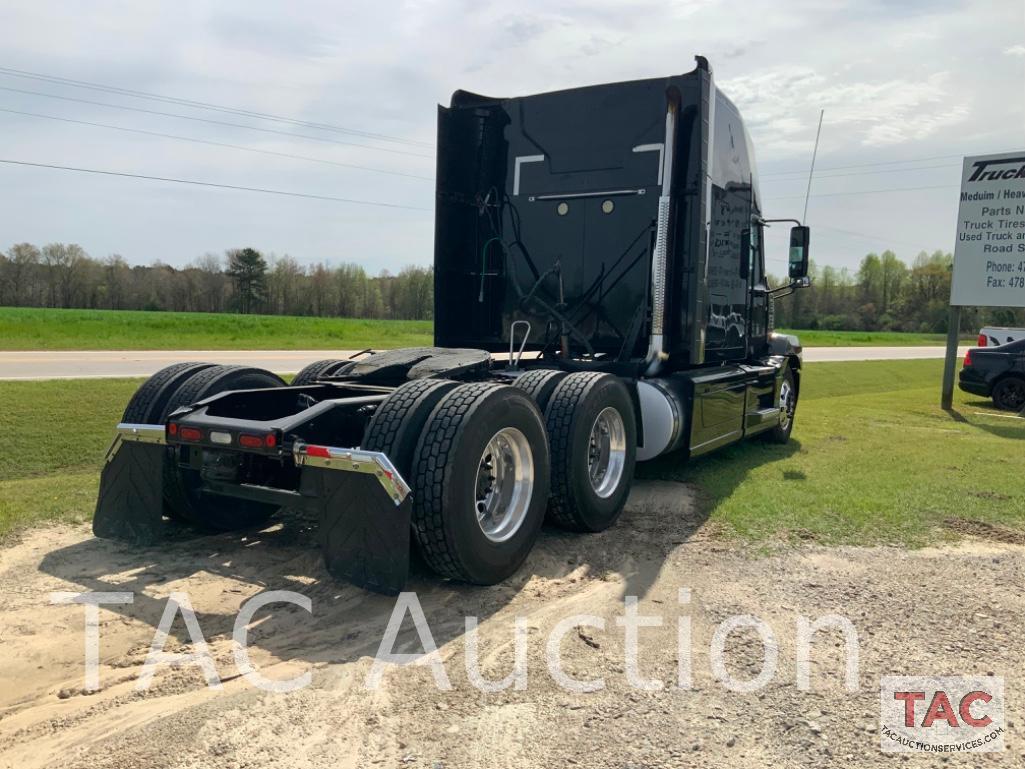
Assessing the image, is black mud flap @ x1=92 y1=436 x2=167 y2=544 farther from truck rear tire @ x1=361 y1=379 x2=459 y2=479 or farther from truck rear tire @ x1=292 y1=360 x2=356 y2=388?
truck rear tire @ x1=292 y1=360 x2=356 y2=388

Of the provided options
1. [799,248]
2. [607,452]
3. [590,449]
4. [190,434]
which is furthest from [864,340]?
[190,434]

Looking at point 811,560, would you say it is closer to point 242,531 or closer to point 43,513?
point 242,531

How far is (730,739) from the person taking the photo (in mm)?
2668

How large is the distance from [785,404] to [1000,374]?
8.00m

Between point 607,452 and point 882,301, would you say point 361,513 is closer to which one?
point 607,452

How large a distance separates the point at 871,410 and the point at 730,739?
11.0 meters

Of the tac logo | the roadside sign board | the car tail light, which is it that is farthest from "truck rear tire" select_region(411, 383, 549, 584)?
the roadside sign board

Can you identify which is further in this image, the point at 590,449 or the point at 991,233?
the point at 991,233

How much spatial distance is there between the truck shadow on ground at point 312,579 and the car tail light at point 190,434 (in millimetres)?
742

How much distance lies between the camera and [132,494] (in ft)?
14.6

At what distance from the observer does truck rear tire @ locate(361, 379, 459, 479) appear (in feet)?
12.7

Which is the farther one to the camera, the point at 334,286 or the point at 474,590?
the point at 334,286

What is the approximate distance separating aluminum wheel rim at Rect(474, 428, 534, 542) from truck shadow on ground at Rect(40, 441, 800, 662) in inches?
12.2

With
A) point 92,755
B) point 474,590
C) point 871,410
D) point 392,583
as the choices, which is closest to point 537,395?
point 474,590
